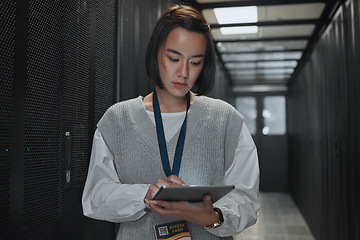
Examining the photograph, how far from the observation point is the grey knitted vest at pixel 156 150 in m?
1.25

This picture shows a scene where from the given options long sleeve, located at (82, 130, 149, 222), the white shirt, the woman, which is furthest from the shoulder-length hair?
long sleeve, located at (82, 130, 149, 222)

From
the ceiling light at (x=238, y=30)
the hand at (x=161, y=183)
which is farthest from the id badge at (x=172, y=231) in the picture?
the ceiling light at (x=238, y=30)

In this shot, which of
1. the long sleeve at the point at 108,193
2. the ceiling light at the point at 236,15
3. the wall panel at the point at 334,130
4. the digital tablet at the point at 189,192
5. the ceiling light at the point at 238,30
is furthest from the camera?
the ceiling light at the point at 238,30

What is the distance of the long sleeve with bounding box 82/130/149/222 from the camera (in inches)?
45.4

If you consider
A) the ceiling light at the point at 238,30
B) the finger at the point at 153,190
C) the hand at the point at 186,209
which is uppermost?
the ceiling light at the point at 238,30

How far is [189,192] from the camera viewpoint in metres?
0.98

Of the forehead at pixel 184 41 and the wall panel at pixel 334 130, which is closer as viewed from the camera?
the forehead at pixel 184 41

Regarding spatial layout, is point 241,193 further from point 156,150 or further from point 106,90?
point 106,90

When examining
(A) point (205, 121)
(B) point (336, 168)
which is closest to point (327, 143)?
(B) point (336, 168)

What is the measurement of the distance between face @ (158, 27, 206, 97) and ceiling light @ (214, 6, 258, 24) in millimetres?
3038

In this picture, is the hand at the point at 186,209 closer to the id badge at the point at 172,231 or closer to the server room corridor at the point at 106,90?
the id badge at the point at 172,231

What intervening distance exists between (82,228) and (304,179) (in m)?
5.53

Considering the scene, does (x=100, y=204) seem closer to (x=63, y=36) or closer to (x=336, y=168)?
(x=63, y=36)

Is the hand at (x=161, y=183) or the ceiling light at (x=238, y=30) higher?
the ceiling light at (x=238, y=30)
